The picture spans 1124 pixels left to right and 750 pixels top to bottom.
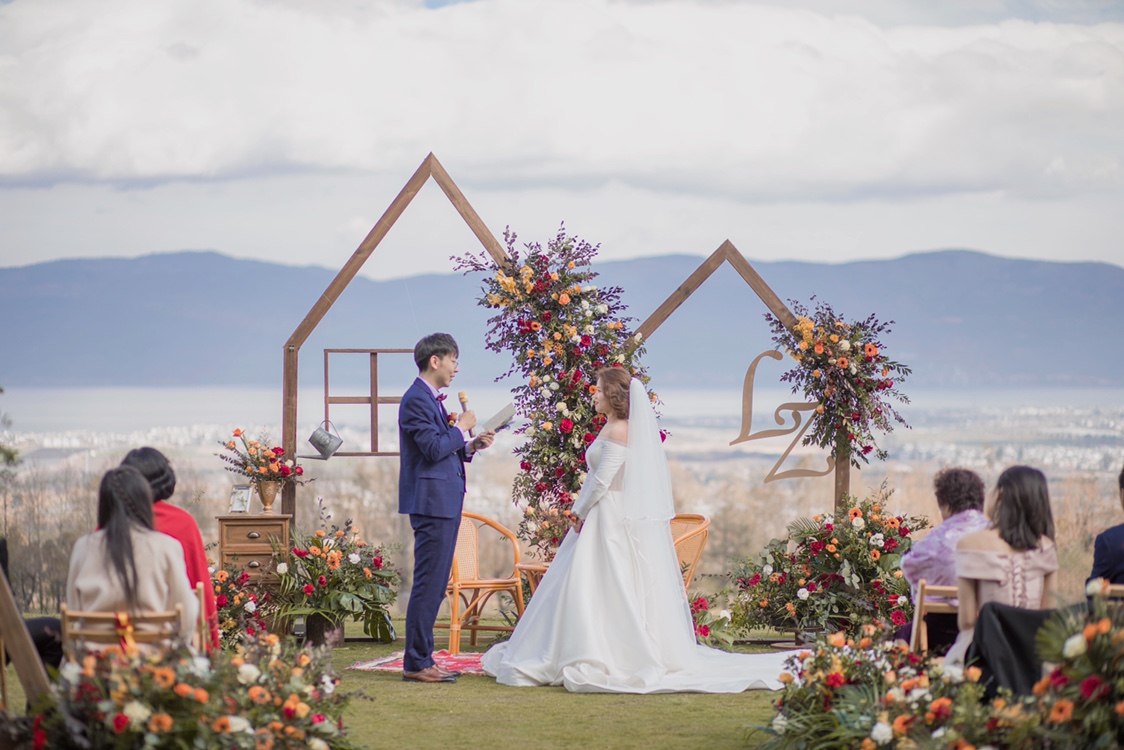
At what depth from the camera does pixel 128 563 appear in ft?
13.6

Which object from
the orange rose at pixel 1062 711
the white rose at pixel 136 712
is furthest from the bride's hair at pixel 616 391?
the orange rose at pixel 1062 711

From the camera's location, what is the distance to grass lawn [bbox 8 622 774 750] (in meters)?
5.23

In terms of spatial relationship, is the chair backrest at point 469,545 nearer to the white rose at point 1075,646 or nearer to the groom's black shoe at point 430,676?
the groom's black shoe at point 430,676

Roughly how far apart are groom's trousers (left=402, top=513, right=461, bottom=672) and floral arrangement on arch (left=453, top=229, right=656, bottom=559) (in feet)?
Result: 5.57

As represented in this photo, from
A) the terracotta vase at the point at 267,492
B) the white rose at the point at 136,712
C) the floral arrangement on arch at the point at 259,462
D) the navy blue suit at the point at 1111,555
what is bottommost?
the white rose at the point at 136,712

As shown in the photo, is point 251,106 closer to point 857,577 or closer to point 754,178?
point 754,178

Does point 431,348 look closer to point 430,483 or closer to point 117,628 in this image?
point 430,483

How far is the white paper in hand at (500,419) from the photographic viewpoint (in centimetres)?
699

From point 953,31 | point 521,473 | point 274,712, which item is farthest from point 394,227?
point 953,31

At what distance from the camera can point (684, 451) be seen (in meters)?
24.4

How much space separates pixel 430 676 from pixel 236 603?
161 centimetres

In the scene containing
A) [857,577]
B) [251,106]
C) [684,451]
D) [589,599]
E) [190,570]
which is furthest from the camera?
[684,451]

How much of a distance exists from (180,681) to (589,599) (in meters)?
3.09

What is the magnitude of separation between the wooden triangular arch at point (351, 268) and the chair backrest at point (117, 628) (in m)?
4.38
